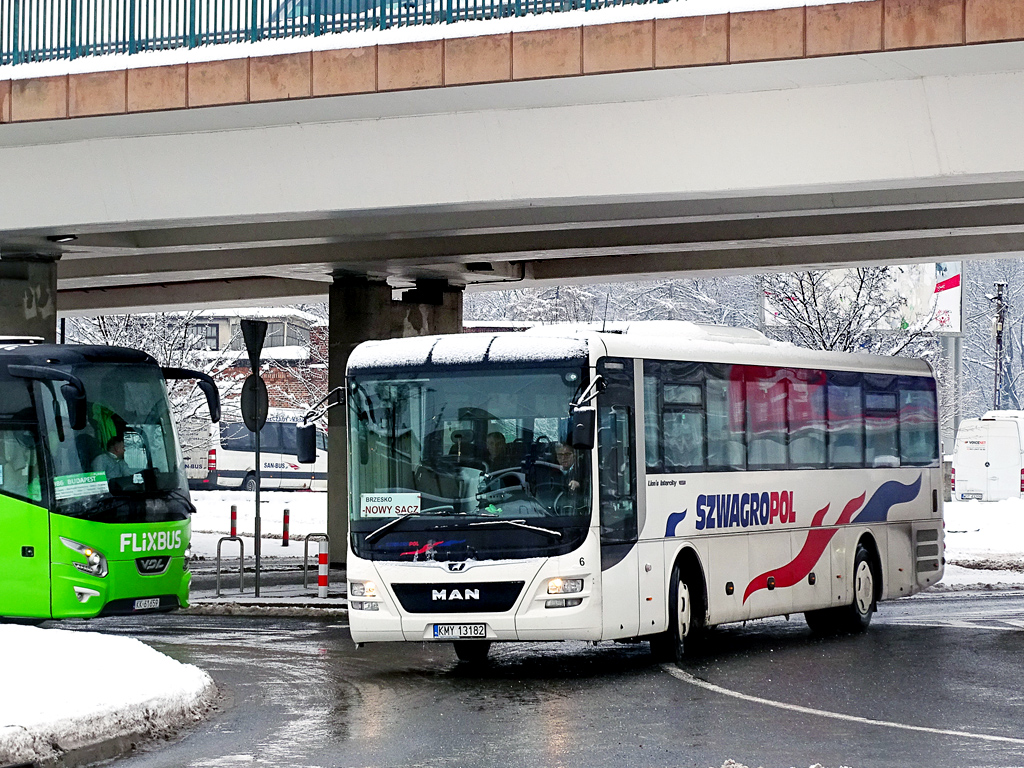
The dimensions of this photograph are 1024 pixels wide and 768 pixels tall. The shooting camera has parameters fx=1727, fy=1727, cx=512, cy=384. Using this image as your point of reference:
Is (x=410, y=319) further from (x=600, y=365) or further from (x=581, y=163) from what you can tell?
(x=600, y=365)

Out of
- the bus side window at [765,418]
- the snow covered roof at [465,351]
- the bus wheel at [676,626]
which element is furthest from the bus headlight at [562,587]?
the bus side window at [765,418]

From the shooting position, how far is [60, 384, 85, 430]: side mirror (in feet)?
50.9

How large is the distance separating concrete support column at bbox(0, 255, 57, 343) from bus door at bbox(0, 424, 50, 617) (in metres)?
6.00

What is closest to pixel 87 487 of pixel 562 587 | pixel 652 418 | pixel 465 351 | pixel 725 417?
pixel 465 351

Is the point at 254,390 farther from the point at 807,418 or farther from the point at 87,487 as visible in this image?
the point at 807,418

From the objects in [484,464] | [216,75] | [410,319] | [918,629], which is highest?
[216,75]

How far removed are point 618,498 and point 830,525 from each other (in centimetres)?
405

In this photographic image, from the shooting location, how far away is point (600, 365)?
13789 mm

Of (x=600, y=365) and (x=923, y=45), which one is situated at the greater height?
(x=923, y=45)

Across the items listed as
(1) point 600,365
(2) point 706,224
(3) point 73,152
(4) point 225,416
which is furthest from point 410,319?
(4) point 225,416

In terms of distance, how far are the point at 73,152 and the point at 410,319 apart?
28.0 feet

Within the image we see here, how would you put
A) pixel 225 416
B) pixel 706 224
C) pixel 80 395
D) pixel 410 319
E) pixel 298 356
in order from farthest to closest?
pixel 298 356 < pixel 225 416 < pixel 410 319 < pixel 706 224 < pixel 80 395

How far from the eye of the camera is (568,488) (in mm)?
13453

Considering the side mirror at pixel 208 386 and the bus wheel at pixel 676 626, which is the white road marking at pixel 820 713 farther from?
the side mirror at pixel 208 386
